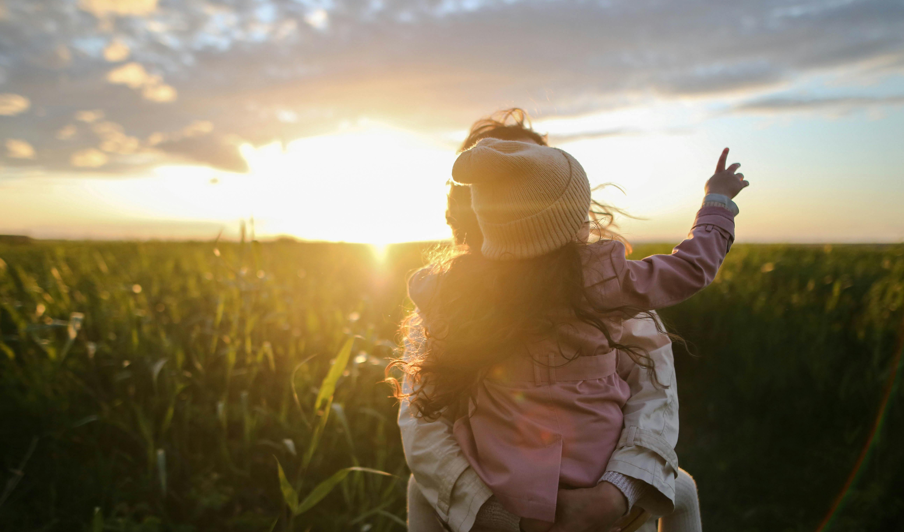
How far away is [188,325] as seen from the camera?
11.2 ft

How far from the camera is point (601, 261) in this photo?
1.36m

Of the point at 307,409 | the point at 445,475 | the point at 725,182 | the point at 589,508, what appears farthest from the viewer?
the point at 307,409

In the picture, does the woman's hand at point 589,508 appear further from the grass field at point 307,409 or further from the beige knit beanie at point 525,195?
the grass field at point 307,409

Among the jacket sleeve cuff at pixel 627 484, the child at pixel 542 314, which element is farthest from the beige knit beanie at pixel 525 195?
the jacket sleeve cuff at pixel 627 484

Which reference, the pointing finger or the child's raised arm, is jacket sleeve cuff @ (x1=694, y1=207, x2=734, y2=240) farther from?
the pointing finger

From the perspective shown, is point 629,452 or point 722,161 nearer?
point 629,452

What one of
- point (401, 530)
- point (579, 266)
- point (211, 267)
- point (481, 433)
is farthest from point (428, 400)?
point (211, 267)

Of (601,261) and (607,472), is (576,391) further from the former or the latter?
(601,261)

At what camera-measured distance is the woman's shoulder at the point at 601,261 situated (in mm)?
1343

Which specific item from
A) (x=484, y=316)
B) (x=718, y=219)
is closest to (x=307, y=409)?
(x=484, y=316)

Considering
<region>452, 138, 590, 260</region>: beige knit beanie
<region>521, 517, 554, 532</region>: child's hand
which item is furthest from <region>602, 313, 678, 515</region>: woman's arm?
<region>452, 138, 590, 260</region>: beige knit beanie

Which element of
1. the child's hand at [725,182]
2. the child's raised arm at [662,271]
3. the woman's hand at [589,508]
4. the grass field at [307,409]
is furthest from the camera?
the grass field at [307,409]

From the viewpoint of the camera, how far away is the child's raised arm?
1.33 metres

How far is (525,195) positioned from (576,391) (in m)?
0.56
